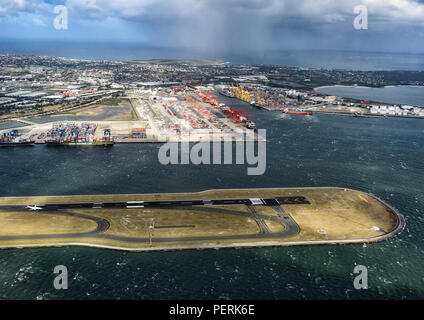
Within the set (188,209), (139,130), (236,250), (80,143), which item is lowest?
(236,250)

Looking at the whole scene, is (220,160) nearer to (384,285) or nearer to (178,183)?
(178,183)

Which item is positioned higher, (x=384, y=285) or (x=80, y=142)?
(x=80, y=142)

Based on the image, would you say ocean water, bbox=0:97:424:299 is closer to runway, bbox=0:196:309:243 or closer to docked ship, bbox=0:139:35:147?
runway, bbox=0:196:309:243

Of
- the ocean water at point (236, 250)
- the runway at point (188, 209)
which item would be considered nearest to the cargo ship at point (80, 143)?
the ocean water at point (236, 250)

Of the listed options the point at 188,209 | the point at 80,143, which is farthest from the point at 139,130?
the point at 188,209

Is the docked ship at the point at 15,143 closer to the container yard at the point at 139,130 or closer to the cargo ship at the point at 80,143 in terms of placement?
the container yard at the point at 139,130

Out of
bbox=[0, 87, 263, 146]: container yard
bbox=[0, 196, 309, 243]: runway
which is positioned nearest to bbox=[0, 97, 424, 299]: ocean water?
bbox=[0, 196, 309, 243]: runway

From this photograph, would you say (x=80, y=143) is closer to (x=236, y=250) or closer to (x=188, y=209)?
(x=188, y=209)

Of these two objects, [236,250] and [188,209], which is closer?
[236,250]

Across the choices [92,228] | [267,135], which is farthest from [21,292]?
[267,135]
